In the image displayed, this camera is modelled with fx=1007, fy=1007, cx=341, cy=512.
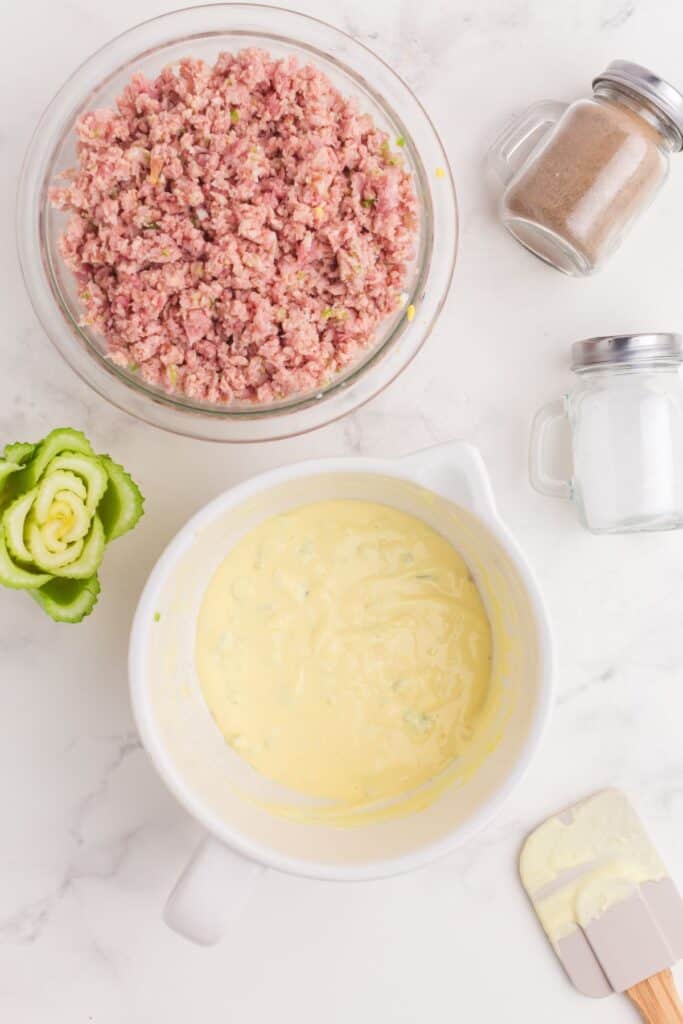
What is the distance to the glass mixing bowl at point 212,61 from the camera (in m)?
1.05

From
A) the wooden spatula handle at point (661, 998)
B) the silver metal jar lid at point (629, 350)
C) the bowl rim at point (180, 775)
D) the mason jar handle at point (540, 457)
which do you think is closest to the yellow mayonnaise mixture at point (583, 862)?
the wooden spatula handle at point (661, 998)

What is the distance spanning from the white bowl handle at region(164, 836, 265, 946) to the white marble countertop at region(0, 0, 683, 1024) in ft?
0.64

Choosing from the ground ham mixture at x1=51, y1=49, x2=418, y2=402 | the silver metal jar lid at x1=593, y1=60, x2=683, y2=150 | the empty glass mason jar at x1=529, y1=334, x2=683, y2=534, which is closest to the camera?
the ground ham mixture at x1=51, y1=49, x2=418, y2=402

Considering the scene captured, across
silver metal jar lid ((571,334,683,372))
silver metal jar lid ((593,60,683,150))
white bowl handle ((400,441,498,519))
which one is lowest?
white bowl handle ((400,441,498,519))

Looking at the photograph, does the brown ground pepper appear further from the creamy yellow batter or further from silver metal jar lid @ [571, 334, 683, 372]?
the creamy yellow batter

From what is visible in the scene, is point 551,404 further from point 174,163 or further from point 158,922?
point 158,922

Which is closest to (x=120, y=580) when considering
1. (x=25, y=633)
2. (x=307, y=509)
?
(x=25, y=633)

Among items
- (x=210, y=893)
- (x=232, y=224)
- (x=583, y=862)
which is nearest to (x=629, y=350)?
(x=232, y=224)

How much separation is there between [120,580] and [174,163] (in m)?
0.46

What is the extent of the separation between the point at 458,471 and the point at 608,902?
0.57 metres

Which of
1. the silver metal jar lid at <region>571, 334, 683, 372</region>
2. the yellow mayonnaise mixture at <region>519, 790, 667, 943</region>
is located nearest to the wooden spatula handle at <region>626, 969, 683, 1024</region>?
the yellow mayonnaise mixture at <region>519, 790, 667, 943</region>

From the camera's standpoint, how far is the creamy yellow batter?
1114mm

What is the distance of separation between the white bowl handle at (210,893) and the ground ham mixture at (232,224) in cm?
45

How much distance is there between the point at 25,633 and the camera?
45.1 inches
